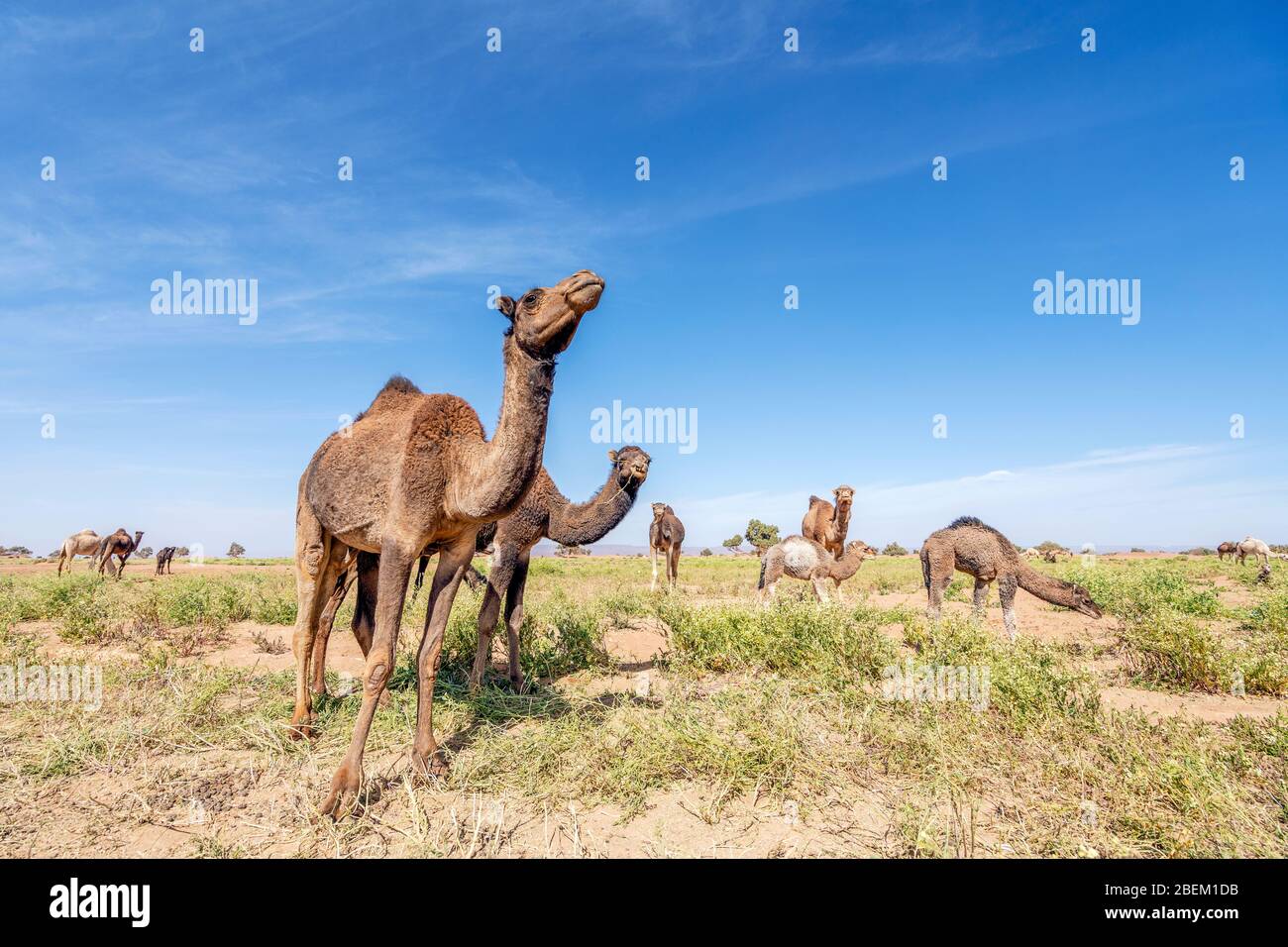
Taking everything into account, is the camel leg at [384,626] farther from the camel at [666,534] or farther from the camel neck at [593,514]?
the camel at [666,534]

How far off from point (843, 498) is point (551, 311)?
13.9 meters

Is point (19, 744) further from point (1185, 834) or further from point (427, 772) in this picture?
point (1185, 834)

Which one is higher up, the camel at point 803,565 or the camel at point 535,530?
the camel at point 535,530

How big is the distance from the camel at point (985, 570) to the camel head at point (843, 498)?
13.3ft

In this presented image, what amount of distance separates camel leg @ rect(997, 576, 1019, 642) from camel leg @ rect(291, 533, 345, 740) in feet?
34.5

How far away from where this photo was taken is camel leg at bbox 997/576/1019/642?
11047 millimetres

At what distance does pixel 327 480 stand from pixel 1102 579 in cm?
1782

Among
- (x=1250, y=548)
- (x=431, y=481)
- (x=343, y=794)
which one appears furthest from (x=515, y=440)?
(x=1250, y=548)

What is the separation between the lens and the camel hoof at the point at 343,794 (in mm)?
4109

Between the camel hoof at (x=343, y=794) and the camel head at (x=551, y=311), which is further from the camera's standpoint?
the camel head at (x=551, y=311)

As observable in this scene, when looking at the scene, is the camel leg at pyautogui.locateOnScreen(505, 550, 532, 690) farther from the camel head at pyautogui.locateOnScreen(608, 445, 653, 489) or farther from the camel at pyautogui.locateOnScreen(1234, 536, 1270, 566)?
the camel at pyautogui.locateOnScreen(1234, 536, 1270, 566)

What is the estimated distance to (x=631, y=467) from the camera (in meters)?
7.16

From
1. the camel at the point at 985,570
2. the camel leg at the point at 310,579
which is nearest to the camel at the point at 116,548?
the camel leg at the point at 310,579
